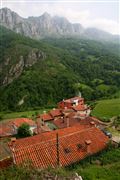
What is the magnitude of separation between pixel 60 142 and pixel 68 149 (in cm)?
99

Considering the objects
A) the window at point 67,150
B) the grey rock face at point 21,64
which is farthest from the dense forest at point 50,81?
the window at point 67,150

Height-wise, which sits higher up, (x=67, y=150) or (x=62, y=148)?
(x=62, y=148)

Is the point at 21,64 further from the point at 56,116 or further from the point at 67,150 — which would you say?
the point at 67,150

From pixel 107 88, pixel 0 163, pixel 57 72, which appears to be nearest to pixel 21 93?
pixel 57 72

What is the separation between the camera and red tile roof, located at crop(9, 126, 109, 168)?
21.3 metres

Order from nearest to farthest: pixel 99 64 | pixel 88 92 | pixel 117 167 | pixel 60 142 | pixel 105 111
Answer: pixel 117 167 < pixel 60 142 < pixel 105 111 < pixel 88 92 < pixel 99 64

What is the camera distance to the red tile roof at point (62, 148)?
70.0 feet

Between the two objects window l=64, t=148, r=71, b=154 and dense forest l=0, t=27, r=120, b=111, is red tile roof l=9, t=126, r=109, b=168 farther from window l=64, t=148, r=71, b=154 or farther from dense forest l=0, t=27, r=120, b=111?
dense forest l=0, t=27, r=120, b=111

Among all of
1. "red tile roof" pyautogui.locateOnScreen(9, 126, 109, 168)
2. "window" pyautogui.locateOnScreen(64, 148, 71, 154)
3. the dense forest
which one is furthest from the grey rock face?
"window" pyautogui.locateOnScreen(64, 148, 71, 154)

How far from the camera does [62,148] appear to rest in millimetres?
23172

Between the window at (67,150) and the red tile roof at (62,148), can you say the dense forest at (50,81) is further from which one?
the window at (67,150)

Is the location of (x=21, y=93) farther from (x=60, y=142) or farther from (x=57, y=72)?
(x=60, y=142)

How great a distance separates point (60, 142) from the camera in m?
23.8

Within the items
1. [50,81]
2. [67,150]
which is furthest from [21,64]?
[67,150]
